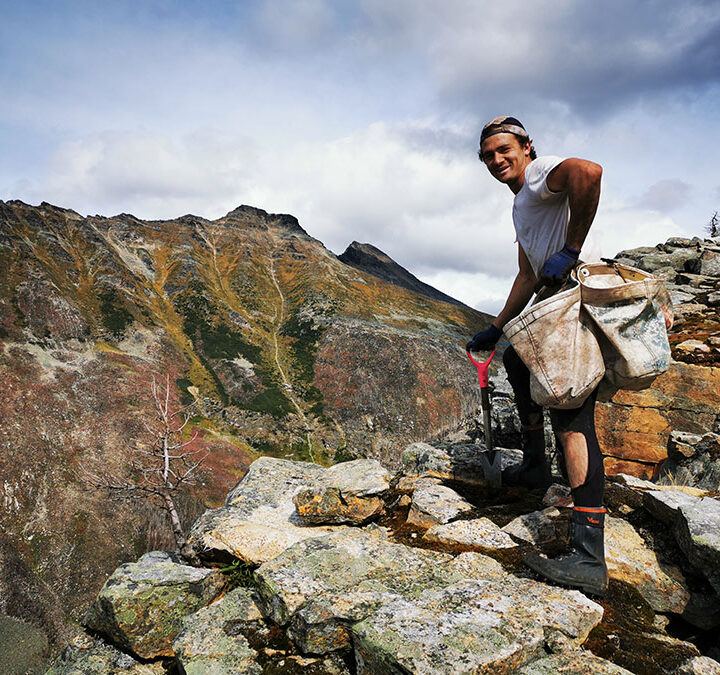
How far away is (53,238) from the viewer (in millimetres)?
95500

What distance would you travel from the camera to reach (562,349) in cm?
372

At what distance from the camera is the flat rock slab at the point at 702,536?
354cm

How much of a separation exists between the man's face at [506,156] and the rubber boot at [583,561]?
335 cm

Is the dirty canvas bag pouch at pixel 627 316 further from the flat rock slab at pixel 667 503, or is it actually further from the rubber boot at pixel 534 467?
the rubber boot at pixel 534 467

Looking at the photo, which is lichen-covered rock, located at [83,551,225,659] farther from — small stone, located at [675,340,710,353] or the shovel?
small stone, located at [675,340,710,353]

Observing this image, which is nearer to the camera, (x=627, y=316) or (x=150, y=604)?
(x=627, y=316)

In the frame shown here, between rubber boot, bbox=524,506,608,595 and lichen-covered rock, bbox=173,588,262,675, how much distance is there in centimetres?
240

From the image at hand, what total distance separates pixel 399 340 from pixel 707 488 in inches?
3381

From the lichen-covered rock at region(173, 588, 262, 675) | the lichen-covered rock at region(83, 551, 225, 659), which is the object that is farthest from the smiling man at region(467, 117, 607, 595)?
the lichen-covered rock at region(83, 551, 225, 659)

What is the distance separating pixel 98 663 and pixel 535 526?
420cm

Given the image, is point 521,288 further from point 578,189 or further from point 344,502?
point 344,502

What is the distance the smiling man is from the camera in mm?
3557

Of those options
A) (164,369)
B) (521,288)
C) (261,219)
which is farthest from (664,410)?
(261,219)

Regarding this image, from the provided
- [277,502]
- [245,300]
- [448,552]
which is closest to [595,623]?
[448,552]
